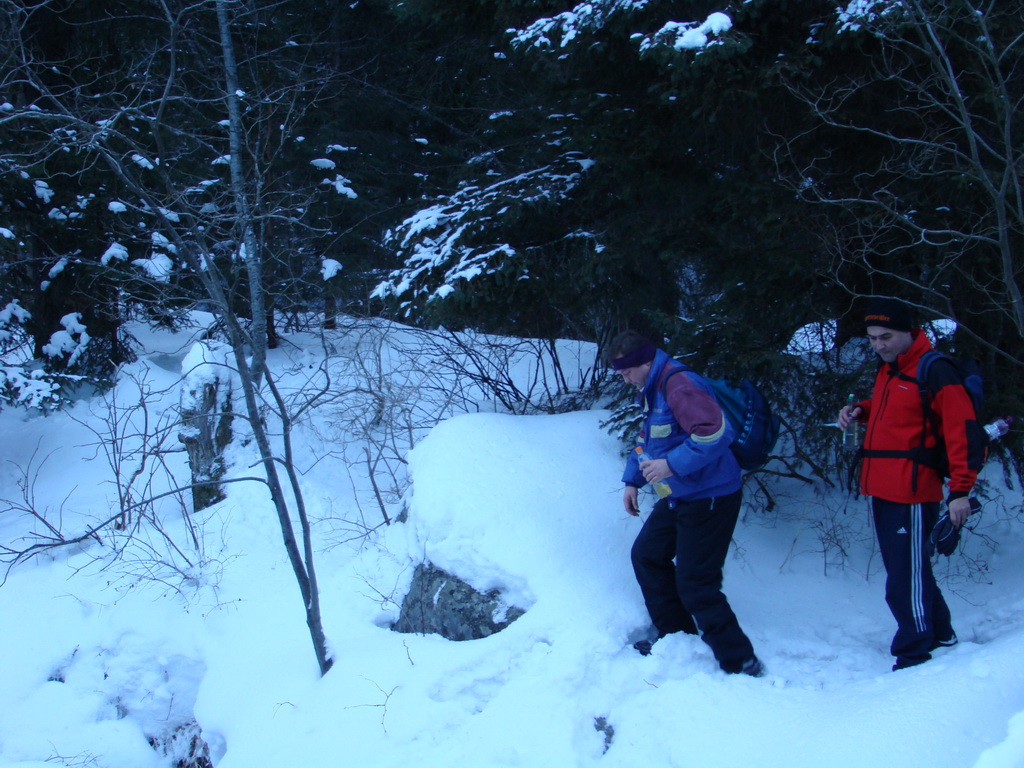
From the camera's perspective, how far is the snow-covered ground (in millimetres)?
2912

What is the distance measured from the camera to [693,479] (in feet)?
10.8

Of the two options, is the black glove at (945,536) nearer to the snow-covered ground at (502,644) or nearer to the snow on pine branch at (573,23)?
the snow-covered ground at (502,644)

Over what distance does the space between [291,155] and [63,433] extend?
4.81 meters

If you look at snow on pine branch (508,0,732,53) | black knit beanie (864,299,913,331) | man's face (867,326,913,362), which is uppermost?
snow on pine branch (508,0,732,53)

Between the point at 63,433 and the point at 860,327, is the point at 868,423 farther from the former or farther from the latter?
the point at 63,433

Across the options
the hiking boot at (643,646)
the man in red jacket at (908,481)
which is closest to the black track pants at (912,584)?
the man in red jacket at (908,481)

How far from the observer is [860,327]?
4859 mm

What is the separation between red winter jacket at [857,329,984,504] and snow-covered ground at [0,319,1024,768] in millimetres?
735

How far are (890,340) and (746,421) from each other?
0.76 metres

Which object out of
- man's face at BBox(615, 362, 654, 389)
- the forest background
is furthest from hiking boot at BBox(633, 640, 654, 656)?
the forest background

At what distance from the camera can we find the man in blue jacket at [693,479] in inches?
125

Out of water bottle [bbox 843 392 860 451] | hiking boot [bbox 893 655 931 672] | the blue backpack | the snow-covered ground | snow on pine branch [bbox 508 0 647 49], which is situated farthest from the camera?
snow on pine branch [bbox 508 0 647 49]

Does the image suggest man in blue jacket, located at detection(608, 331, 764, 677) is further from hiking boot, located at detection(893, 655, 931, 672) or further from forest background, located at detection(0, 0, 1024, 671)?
forest background, located at detection(0, 0, 1024, 671)

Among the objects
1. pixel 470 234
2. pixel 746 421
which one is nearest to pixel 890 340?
pixel 746 421
